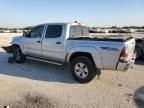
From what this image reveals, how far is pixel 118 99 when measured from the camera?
5.69 m

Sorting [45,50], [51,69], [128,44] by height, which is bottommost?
[51,69]

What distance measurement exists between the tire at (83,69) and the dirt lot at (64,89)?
219mm

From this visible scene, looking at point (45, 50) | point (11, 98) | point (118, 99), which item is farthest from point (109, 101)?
point (45, 50)

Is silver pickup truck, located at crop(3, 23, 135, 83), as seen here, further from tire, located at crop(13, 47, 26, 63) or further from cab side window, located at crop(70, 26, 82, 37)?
tire, located at crop(13, 47, 26, 63)

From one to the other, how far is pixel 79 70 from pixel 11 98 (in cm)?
256

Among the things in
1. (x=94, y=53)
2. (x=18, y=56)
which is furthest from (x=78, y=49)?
(x=18, y=56)

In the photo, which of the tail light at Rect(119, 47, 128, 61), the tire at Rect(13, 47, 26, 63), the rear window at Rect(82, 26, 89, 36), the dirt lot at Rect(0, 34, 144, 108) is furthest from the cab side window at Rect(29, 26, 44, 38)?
the tail light at Rect(119, 47, 128, 61)

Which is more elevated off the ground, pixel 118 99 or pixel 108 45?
pixel 108 45

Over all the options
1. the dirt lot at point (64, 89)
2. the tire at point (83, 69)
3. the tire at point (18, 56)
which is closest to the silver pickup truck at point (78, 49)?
the tire at point (83, 69)

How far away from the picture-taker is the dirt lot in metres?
5.41

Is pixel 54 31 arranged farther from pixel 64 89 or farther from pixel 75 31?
pixel 64 89

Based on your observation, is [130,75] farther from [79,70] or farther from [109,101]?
[109,101]

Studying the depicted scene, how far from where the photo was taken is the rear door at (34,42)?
9.05 metres

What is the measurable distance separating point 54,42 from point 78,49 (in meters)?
1.34
